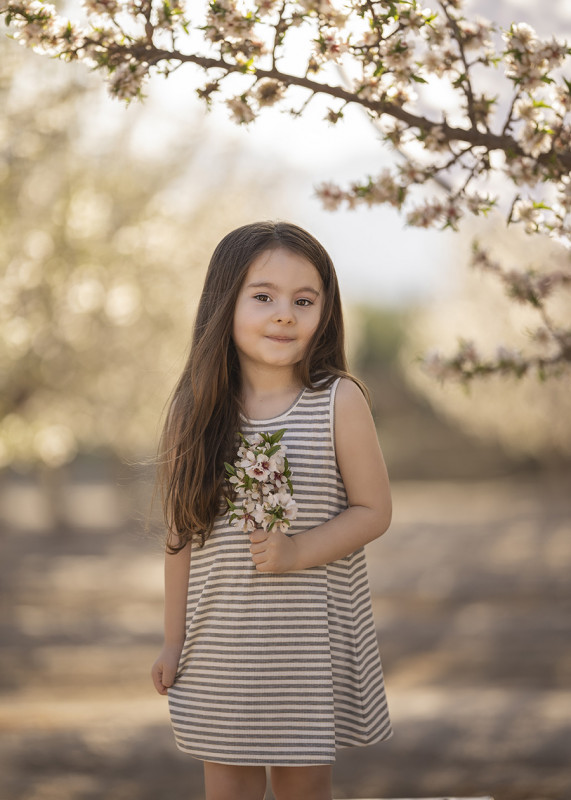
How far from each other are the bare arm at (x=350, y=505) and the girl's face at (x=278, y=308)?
0.56 ft

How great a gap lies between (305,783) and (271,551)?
0.59m

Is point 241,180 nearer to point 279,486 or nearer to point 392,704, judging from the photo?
point 392,704

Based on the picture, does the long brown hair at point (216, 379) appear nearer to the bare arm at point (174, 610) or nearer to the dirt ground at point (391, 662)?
the bare arm at point (174, 610)

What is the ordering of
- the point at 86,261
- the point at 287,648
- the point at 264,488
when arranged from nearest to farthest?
1. the point at 264,488
2. the point at 287,648
3. the point at 86,261

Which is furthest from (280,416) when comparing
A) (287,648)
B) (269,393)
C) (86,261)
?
(86,261)

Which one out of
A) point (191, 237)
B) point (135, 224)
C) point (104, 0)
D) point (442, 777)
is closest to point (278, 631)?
point (104, 0)

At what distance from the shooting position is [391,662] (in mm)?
9766

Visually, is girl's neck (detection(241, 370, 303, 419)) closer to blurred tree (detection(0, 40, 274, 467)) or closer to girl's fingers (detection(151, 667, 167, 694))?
girl's fingers (detection(151, 667, 167, 694))

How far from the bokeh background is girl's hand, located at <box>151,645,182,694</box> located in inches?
12.8

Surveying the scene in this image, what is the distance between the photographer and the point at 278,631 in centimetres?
235

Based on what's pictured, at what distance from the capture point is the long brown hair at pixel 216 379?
2.43m

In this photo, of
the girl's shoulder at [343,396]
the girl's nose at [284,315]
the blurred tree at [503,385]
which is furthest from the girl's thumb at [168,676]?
the blurred tree at [503,385]

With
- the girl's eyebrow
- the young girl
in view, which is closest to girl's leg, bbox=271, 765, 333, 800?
the young girl

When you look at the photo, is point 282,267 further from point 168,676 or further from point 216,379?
point 168,676
